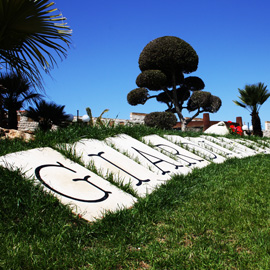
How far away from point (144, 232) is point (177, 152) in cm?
318

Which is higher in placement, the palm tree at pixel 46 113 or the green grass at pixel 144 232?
the palm tree at pixel 46 113

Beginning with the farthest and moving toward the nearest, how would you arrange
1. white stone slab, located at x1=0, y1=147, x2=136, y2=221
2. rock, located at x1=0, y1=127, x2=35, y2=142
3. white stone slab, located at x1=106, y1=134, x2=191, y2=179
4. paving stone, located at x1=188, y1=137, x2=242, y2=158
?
paving stone, located at x1=188, y1=137, x2=242, y2=158 < rock, located at x1=0, y1=127, x2=35, y2=142 < white stone slab, located at x1=106, y1=134, x2=191, y2=179 < white stone slab, located at x1=0, y1=147, x2=136, y2=221

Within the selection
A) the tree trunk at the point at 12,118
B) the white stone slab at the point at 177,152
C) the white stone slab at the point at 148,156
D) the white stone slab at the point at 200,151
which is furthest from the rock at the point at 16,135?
the tree trunk at the point at 12,118

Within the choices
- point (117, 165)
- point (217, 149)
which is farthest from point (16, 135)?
point (217, 149)

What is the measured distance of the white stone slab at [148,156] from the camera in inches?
160

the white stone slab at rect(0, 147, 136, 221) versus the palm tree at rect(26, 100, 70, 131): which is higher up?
the palm tree at rect(26, 100, 70, 131)

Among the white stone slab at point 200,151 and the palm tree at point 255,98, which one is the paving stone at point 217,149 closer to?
the white stone slab at point 200,151

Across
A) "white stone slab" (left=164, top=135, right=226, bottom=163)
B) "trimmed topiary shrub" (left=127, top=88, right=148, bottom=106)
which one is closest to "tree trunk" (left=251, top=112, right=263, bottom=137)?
"trimmed topiary shrub" (left=127, top=88, right=148, bottom=106)

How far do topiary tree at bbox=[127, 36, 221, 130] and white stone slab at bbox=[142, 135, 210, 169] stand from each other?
1237cm

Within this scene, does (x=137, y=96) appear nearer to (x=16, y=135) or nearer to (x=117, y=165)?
(x=16, y=135)

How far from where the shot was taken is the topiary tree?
18.0 m

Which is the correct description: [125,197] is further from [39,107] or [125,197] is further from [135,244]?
[39,107]

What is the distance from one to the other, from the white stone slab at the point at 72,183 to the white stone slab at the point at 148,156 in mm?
1101

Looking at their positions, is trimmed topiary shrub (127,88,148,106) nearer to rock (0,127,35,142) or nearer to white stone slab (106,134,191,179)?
white stone slab (106,134,191,179)
